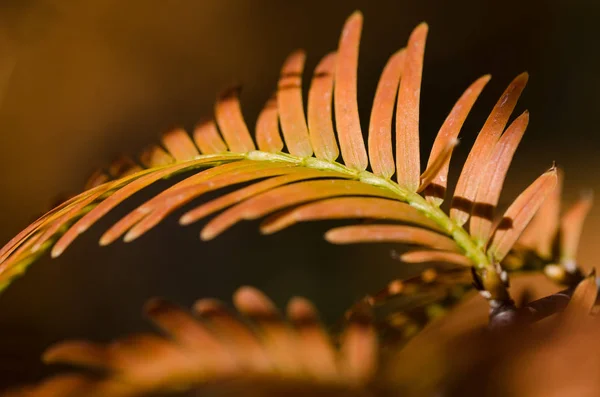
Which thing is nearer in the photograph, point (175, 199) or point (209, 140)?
point (175, 199)

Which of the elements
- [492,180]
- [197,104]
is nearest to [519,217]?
[492,180]

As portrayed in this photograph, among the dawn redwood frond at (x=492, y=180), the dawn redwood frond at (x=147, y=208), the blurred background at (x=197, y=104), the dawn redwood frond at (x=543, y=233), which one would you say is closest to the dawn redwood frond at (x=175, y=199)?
the dawn redwood frond at (x=147, y=208)

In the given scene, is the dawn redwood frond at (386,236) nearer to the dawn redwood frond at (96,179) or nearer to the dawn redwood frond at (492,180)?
the dawn redwood frond at (492,180)

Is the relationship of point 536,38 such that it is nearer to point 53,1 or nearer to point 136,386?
point 53,1

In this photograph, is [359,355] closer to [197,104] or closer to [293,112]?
[293,112]

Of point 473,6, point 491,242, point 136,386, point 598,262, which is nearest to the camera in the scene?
point 136,386

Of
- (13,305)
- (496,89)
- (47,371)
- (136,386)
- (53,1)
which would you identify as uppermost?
(53,1)

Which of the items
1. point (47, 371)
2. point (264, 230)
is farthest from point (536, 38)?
point (264, 230)
